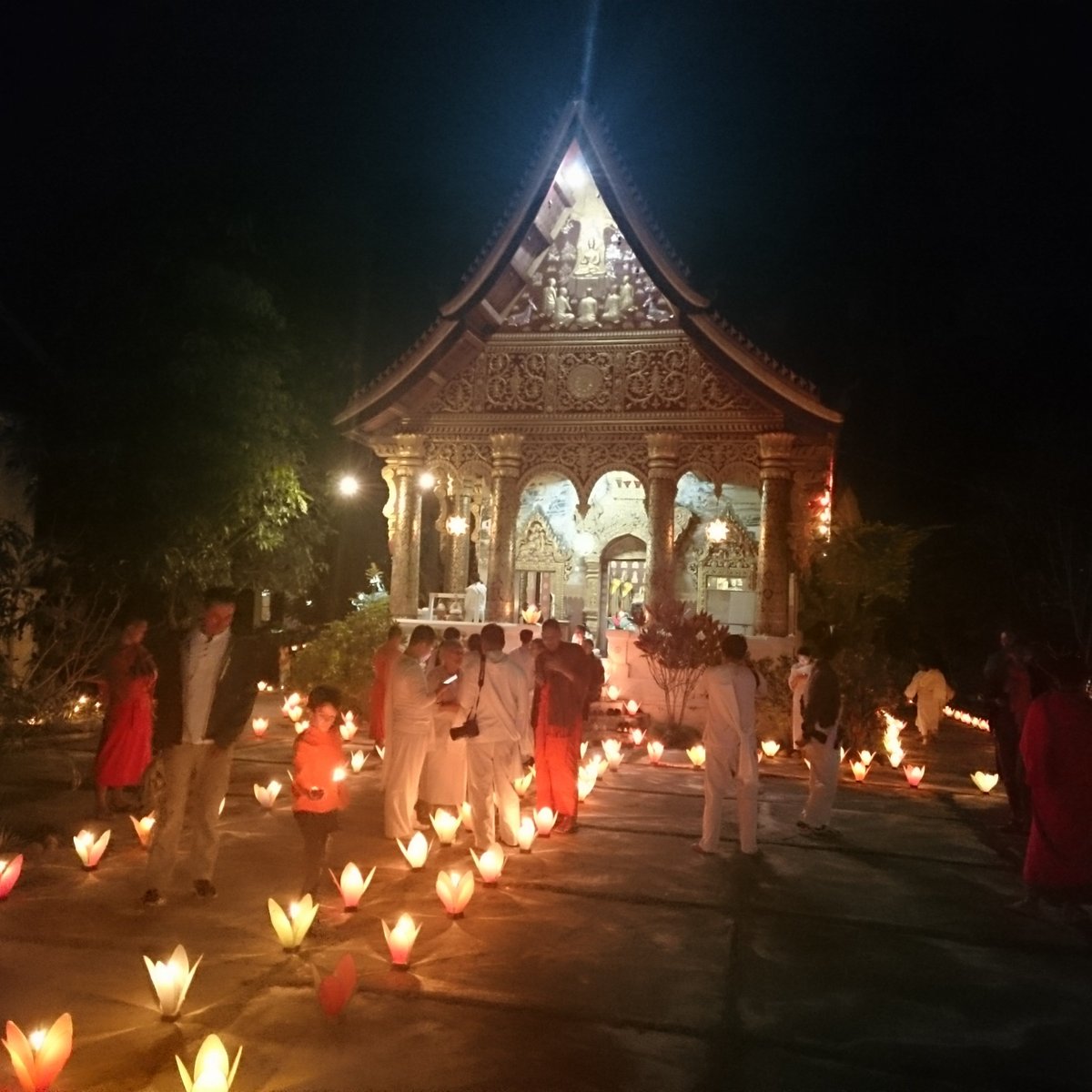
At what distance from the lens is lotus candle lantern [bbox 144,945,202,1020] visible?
418 centimetres

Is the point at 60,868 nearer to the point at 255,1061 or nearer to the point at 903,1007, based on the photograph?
the point at 255,1061

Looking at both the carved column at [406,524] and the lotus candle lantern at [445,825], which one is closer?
the lotus candle lantern at [445,825]

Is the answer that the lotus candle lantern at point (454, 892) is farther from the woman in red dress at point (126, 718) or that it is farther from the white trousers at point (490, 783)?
the woman in red dress at point (126, 718)

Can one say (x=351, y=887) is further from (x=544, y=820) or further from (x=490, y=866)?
(x=544, y=820)

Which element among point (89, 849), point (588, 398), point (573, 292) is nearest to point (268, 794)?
point (89, 849)

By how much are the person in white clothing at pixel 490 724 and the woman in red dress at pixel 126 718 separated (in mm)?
2637

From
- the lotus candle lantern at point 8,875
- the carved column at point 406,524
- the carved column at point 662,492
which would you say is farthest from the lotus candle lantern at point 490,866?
the carved column at point 406,524

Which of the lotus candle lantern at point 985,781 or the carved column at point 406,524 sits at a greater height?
the carved column at point 406,524

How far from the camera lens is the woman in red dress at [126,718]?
25.9ft

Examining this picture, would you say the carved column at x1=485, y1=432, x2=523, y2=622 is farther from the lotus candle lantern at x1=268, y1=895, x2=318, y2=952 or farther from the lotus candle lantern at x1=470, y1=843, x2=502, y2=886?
the lotus candle lantern at x1=268, y1=895, x2=318, y2=952

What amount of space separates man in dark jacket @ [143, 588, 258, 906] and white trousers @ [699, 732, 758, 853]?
3.55m

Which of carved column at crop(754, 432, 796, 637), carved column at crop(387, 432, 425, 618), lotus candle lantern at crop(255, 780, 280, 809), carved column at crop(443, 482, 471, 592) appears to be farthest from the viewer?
carved column at crop(443, 482, 471, 592)

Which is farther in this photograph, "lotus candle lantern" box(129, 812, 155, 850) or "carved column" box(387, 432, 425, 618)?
"carved column" box(387, 432, 425, 618)

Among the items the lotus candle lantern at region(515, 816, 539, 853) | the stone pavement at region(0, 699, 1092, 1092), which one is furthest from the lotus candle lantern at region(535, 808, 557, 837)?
the lotus candle lantern at region(515, 816, 539, 853)
